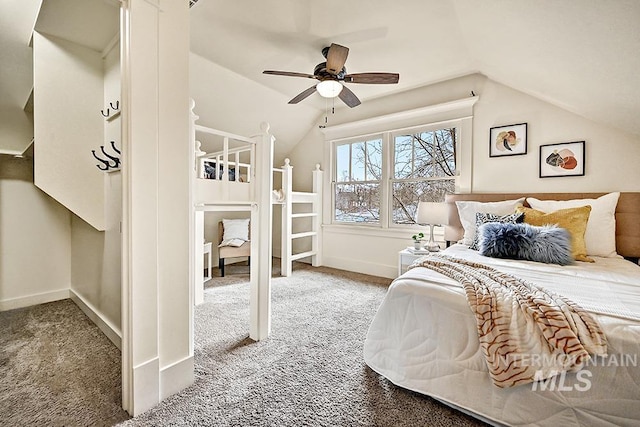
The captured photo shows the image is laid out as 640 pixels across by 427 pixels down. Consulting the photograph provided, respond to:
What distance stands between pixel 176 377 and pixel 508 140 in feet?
11.9

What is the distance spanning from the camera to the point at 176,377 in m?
1.48

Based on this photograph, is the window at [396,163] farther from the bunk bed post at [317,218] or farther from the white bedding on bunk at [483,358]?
the white bedding on bunk at [483,358]

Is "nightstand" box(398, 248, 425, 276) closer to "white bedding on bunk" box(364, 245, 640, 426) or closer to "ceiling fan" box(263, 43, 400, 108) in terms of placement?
"white bedding on bunk" box(364, 245, 640, 426)

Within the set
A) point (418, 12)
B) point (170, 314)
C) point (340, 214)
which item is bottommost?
point (170, 314)

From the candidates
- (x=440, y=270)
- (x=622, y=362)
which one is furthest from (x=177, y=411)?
(x=622, y=362)

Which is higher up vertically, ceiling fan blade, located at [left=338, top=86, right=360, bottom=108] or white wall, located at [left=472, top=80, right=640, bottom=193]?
ceiling fan blade, located at [left=338, top=86, right=360, bottom=108]

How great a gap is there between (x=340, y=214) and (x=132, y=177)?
11.2ft

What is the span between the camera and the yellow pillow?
80.8 inches

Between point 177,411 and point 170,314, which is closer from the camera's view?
point 177,411

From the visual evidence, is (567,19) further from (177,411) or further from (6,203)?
(6,203)

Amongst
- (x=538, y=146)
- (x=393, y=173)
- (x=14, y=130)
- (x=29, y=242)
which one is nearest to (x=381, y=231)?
(x=393, y=173)

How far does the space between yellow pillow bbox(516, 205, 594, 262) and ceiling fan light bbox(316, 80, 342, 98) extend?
81.8 inches

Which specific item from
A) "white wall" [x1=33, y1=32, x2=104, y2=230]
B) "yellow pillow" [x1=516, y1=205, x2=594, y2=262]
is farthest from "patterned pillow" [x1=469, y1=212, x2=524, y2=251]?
"white wall" [x1=33, y1=32, x2=104, y2=230]

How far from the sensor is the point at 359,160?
13.9 feet
